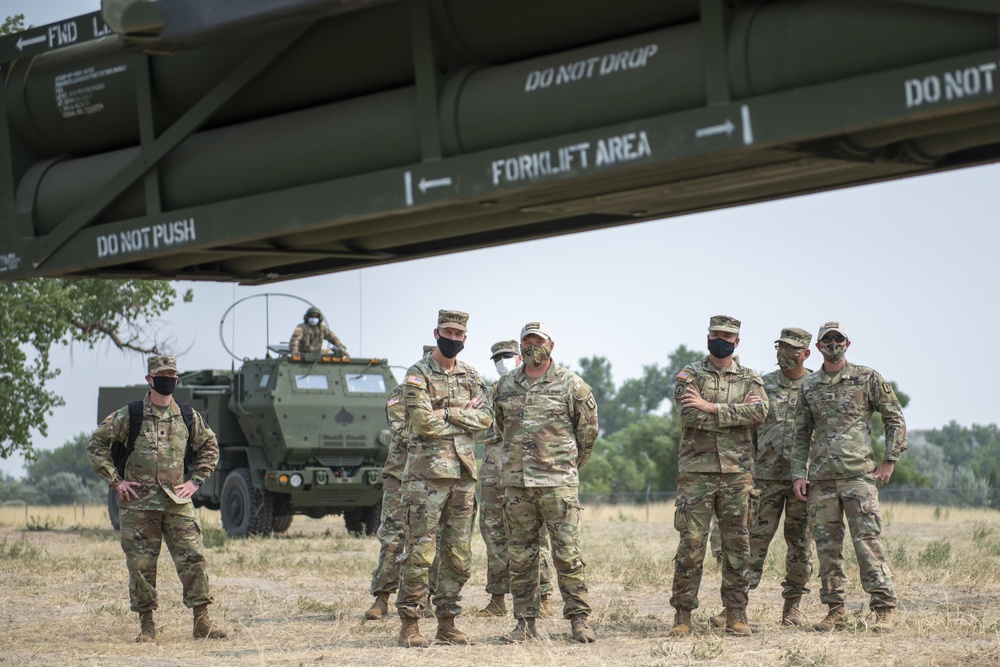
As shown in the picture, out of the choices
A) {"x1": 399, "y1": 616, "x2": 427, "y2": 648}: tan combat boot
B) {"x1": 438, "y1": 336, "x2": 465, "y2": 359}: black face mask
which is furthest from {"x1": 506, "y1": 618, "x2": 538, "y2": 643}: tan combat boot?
{"x1": 438, "y1": 336, "x2": 465, "y2": 359}: black face mask

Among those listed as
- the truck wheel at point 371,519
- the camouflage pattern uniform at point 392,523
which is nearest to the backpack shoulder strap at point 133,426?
the camouflage pattern uniform at point 392,523

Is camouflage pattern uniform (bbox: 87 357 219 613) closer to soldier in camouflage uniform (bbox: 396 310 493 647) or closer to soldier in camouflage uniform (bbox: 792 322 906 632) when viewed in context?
soldier in camouflage uniform (bbox: 396 310 493 647)

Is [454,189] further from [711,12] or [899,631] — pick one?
[899,631]

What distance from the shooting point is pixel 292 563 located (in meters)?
14.9

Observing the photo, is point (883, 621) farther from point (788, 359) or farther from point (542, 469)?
point (542, 469)

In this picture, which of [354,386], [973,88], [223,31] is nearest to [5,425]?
[354,386]

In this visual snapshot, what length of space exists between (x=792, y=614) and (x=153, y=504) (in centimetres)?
424

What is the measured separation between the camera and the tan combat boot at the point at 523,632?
28.8 ft

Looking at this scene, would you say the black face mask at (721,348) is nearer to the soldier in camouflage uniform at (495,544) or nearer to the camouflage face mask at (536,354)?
the camouflage face mask at (536,354)

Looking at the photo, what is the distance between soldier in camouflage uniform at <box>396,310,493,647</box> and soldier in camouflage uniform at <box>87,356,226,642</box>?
1526mm

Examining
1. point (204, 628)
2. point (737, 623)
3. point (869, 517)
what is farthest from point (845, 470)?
point (204, 628)

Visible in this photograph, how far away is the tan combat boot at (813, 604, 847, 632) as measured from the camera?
29.4 feet

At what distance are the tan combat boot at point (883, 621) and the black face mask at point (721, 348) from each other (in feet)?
6.02

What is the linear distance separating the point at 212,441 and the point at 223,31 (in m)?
4.84
